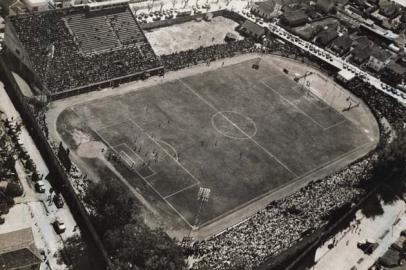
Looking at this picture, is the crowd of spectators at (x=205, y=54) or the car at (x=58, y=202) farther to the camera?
the crowd of spectators at (x=205, y=54)

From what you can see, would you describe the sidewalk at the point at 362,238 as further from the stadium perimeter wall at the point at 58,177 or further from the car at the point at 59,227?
the car at the point at 59,227

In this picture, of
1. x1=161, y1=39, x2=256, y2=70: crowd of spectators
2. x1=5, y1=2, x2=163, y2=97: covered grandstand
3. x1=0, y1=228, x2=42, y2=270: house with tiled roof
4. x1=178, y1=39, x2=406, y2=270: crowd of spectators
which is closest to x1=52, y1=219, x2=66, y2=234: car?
x1=0, y1=228, x2=42, y2=270: house with tiled roof

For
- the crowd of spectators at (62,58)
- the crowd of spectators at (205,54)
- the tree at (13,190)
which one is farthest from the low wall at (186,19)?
the tree at (13,190)

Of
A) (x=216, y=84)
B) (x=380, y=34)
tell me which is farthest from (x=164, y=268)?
(x=380, y=34)

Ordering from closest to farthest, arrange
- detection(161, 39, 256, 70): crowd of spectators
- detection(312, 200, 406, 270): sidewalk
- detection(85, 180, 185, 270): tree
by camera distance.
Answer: detection(85, 180, 185, 270): tree < detection(312, 200, 406, 270): sidewalk < detection(161, 39, 256, 70): crowd of spectators

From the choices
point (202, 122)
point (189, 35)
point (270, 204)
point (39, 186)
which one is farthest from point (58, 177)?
point (189, 35)

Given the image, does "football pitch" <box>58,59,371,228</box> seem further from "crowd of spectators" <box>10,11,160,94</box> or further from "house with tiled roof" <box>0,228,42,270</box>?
"house with tiled roof" <box>0,228,42,270</box>
